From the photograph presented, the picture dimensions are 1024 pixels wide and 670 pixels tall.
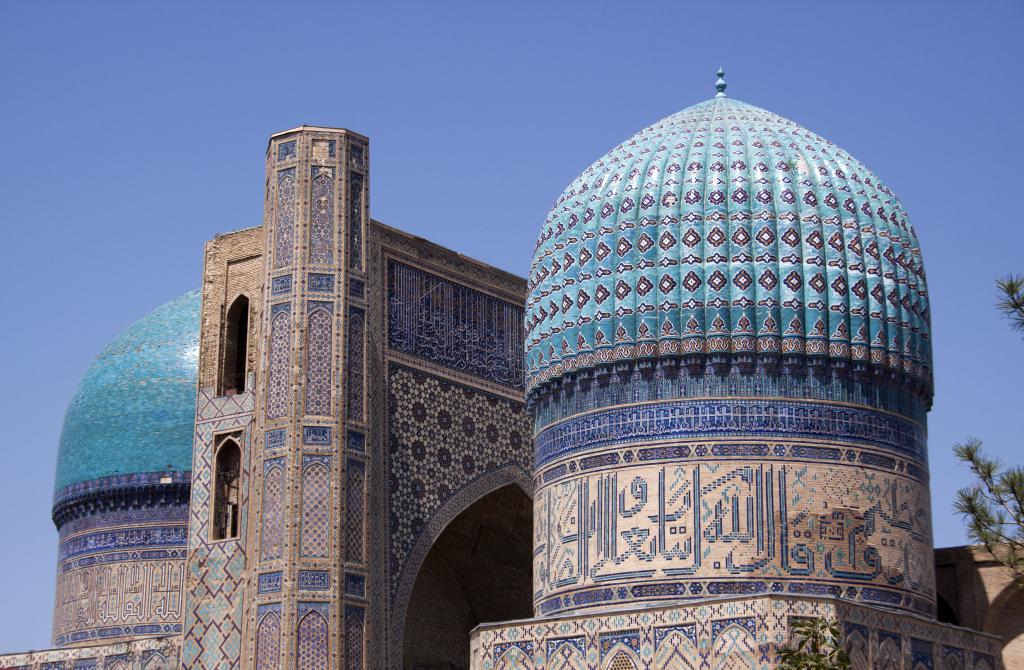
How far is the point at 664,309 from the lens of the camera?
11.8 m

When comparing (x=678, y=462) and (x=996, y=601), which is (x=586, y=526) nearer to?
(x=678, y=462)

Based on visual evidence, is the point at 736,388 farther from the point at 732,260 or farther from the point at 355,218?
the point at 355,218

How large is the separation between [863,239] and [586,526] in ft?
8.56

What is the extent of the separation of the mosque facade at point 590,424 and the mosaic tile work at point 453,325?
2cm

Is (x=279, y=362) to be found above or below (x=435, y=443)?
above

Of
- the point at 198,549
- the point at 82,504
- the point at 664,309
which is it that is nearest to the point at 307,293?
the point at 198,549

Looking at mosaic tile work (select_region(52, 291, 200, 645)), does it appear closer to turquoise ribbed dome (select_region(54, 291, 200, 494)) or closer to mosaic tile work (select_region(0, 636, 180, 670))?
turquoise ribbed dome (select_region(54, 291, 200, 494))

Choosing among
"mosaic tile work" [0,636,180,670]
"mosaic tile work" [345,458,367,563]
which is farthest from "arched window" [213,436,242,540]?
"mosaic tile work" [0,636,180,670]

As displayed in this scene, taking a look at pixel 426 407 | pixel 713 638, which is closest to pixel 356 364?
pixel 426 407

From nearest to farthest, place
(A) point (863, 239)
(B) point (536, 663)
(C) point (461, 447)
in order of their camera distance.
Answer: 1. (B) point (536, 663)
2. (A) point (863, 239)
3. (C) point (461, 447)

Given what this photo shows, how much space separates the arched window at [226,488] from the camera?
13.9 meters

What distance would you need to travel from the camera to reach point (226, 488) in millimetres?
14023

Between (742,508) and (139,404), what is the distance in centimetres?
818

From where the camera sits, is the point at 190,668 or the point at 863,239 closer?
the point at 863,239
